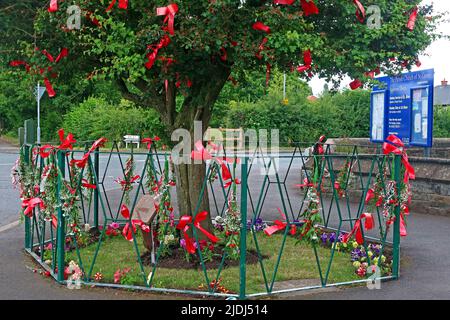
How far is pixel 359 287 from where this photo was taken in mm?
5707

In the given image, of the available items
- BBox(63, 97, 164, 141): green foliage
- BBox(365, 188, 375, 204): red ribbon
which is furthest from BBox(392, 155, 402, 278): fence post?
BBox(63, 97, 164, 141): green foliage

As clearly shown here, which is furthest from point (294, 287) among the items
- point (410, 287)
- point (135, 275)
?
point (135, 275)

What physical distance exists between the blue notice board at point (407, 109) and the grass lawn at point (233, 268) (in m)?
5.02

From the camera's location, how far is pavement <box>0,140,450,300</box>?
5391 mm

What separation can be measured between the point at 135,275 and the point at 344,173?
155 inches

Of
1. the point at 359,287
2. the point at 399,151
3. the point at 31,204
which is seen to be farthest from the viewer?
the point at 31,204

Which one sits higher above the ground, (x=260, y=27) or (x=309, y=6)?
(x=309, y=6)

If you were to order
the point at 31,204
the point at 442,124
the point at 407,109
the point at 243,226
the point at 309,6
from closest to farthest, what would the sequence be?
the point at 243,226, the point at 309,6, the point at 31,204, the point at 407,109, the point at 442,124

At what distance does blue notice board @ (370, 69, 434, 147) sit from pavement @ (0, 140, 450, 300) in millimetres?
3196

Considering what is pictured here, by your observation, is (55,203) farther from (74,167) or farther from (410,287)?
(410,287)

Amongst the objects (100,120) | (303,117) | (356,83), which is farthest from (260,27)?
(303,117)

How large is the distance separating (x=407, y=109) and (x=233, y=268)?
7579 millimetres

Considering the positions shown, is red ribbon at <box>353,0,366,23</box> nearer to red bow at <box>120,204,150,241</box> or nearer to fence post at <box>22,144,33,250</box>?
red bow at <box>120,204,150,241</box>

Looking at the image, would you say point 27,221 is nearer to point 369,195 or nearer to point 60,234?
point 60,234
